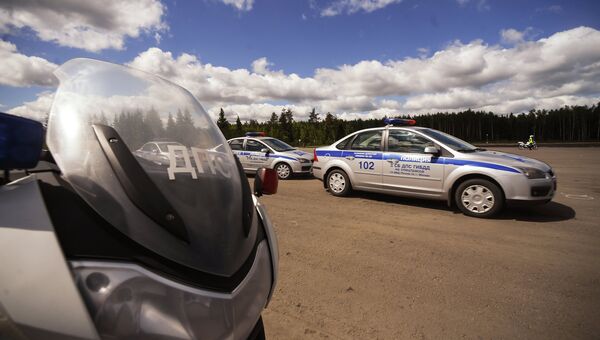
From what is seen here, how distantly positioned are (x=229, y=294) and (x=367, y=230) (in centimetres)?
374

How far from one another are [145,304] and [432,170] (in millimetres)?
5477

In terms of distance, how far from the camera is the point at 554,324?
2.42m

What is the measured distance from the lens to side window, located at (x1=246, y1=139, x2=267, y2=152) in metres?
Result: 10.4

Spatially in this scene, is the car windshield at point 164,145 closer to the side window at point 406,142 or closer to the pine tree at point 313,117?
the side window at point 406,142

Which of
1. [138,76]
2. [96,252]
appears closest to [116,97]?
[138,76]

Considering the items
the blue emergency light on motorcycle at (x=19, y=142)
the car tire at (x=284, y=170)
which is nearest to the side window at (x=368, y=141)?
the car tire at (x=284, y=170)

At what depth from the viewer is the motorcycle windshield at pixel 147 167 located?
1.08m

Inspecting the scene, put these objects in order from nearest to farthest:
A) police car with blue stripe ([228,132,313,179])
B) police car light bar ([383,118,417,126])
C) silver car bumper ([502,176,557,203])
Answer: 1. silver car bumper ([502,176,557,203])
2. police car light bar ([383,118,417,126])
3. police car with blue stripe ([228,132,313,179])

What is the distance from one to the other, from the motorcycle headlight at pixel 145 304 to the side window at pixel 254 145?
9.45 metres

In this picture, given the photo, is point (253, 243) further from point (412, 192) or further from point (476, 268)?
point (412, 192)

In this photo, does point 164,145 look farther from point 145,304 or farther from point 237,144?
point 237,144

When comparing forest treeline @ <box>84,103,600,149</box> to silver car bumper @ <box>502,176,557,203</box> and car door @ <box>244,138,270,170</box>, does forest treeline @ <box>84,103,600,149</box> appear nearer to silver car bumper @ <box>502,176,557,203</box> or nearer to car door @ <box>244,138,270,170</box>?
car door @ <box>244,138,270,170</box>

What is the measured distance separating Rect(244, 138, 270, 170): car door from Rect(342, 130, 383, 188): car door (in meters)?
3.87

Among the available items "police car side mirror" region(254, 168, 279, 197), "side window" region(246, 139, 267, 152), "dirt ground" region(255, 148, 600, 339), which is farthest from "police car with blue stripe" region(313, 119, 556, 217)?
"police car side mirror" region(254, 168, 279, 197)
